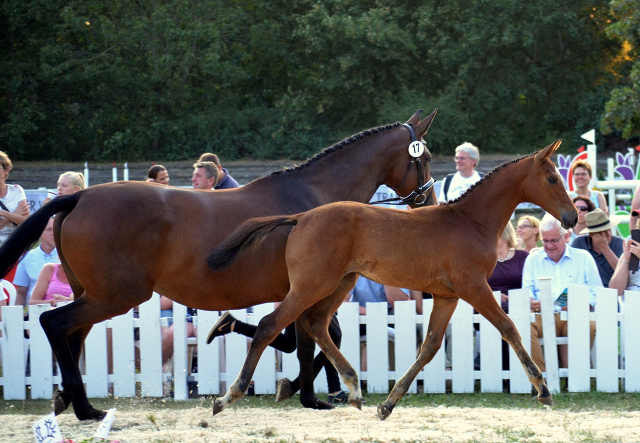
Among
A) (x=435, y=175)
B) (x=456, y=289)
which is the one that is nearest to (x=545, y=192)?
(x=456, y=289)

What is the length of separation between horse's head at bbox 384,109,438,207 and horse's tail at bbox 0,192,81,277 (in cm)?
224

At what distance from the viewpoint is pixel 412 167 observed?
5176mm

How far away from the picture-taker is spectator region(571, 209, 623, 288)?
628cm

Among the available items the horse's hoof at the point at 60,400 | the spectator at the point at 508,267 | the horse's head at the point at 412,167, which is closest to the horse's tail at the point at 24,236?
the horse's hoof at the point at 60,400

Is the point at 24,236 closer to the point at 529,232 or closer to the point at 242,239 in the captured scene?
the point at 242,239

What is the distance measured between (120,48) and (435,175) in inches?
548

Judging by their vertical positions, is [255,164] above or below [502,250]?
above

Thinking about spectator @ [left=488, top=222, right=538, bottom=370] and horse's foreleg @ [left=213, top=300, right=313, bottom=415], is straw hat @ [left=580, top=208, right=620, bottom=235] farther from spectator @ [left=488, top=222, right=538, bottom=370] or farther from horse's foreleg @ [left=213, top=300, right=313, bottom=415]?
horse's foreleg @ [left=213, top=300, right=313, bottom=415]

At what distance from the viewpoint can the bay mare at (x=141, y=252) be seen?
423 centimetres

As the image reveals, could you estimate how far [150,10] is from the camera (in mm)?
28141

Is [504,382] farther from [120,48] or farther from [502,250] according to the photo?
[120,48]

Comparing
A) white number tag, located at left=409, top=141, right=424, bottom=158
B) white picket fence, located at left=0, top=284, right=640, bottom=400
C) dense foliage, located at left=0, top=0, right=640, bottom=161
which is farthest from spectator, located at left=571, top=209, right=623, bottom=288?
dense foliage, located at left=0, top=0, right=640, bottom=161

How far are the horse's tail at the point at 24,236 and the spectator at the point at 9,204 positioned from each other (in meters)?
2.09

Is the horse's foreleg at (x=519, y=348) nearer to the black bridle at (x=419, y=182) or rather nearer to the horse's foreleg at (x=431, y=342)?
the horse's foreleg at (x=431, y=342)
